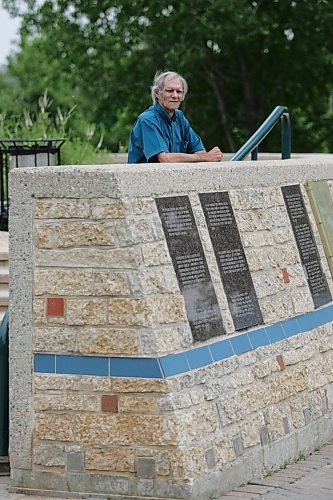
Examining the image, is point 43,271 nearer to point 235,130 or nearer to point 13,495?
point 13,495

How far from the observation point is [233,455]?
786 centimetres

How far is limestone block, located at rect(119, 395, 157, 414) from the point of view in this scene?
7426 mm

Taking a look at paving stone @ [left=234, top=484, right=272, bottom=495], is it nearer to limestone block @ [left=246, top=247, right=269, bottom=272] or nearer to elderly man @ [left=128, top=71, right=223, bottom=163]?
limestone block @ [left=246, top=247, right=269, bottom=272]

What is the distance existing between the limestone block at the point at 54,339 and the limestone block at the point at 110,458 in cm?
54

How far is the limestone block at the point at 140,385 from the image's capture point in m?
7.40

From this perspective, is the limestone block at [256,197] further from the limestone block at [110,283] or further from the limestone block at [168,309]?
the limestone block at [110,283]

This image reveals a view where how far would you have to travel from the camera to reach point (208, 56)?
2834 cm

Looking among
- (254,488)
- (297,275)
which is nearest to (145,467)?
(254,488)

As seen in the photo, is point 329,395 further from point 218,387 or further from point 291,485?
point 218,387

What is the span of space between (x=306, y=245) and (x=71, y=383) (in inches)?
99.5

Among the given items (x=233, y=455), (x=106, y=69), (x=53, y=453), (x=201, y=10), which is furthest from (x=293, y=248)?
(x=106, y=69)

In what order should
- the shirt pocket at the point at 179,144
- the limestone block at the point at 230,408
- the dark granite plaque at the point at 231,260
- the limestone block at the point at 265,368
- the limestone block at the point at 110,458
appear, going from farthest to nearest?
1. the shirt pocket at the point at 179,144
2. the limestone block at the point at 265,368
3. the dark granite plaque at the point at 231,260
4. the limestone block at the point at 230,408
5. the limestone block at the point at 110,458

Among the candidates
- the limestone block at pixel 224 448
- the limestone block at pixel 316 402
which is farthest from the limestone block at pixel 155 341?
the limestone block at pixel 316 402

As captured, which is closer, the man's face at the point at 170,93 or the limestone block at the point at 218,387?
the limestone block at the point at 218,387
